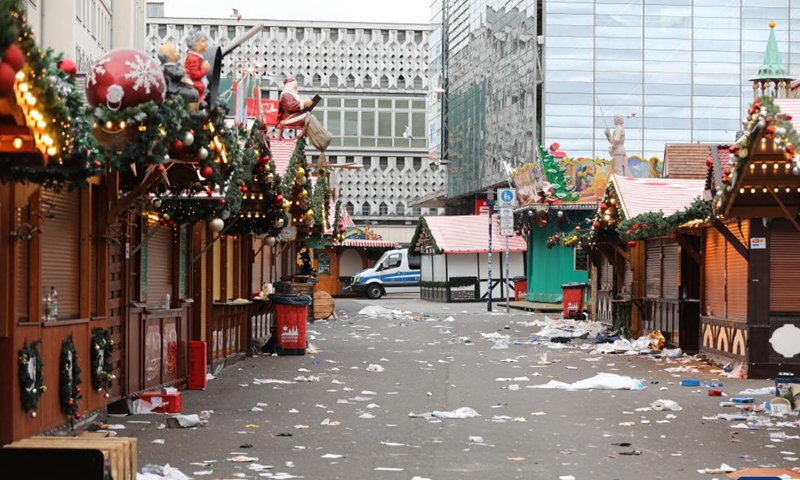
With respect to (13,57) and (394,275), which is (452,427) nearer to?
(13,57)

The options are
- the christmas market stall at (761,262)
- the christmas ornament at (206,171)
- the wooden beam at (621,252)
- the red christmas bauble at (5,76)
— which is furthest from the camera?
the wooden beam at (621,252)

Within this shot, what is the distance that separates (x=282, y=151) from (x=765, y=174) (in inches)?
472

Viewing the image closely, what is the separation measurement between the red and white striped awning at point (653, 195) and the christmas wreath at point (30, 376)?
18.1 m

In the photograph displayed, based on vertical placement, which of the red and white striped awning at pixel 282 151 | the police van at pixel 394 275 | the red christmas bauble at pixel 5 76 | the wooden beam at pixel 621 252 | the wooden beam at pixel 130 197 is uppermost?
the red and white striped awning at pixel 282 151

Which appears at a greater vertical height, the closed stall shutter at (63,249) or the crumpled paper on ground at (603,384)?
the closed stall shutter at (63,249)

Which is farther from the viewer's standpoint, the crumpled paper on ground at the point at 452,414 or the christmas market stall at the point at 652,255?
the christmas market stall at the point at 652,255

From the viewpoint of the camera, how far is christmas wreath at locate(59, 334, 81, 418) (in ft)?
35.8

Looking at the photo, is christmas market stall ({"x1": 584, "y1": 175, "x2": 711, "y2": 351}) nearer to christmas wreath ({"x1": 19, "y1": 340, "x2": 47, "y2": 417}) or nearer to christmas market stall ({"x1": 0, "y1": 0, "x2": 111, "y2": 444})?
christmas market stall ({"x1": 0, "y1": 0, "x2": 111, "y2": 444})

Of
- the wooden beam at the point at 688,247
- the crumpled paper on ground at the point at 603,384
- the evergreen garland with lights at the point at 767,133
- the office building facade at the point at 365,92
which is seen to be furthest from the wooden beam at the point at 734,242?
the office building facade at the point at 365,92

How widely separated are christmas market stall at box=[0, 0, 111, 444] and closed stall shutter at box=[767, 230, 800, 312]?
980 cm

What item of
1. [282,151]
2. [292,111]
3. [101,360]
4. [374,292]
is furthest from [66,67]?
[374,292]

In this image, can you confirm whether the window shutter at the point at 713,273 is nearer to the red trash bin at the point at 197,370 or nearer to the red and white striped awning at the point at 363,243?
the red trash bin at the point at 197,370

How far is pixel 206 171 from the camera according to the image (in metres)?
12.3

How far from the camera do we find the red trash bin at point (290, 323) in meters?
22.6
